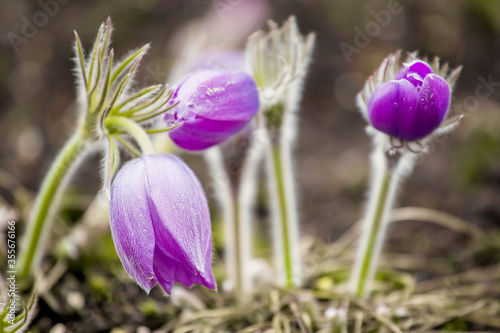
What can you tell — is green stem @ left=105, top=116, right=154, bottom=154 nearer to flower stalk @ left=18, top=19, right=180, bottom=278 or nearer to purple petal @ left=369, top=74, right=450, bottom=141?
flower stalk @ left=18, top=19, right=180, bottom=278

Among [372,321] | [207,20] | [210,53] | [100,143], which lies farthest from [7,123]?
[372,321]

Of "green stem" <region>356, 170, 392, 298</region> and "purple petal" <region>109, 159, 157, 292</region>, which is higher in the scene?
"purple petal" <region>109, 159, 157, 292</region>

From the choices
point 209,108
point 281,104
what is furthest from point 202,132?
point 281,104

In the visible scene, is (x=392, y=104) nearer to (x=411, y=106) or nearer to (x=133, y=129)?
(x=411, y=106)

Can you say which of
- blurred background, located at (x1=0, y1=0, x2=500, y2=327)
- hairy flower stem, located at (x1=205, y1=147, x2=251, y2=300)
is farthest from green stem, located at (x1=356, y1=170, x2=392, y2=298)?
blurred background, located at (x1=0, y1=0, x2=500, y2=327)

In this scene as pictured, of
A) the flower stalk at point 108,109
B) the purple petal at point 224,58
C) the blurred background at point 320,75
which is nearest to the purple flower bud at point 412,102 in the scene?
the flower stalk at point 108,109

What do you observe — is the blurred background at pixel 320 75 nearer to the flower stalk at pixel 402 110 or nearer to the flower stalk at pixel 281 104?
the flower stalk at pixel 281 104
